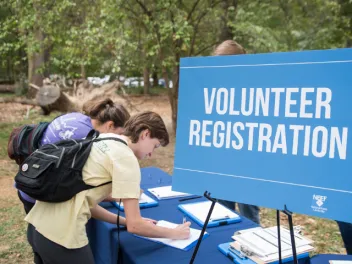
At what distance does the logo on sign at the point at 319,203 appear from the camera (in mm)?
1144

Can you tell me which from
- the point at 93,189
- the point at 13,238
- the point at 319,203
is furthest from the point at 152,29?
the point at 319,203

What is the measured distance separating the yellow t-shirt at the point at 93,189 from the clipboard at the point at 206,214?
56 centimetres

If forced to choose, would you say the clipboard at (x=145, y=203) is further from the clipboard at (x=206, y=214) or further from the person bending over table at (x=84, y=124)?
the person bending over table at (x=84, y=124)

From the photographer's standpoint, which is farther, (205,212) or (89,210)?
(205,212)

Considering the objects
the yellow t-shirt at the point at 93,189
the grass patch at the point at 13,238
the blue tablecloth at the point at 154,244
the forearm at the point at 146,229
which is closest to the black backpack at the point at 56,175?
the yellow t-shirt at the point at 93,189

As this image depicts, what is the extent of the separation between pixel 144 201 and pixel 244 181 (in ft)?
3.32

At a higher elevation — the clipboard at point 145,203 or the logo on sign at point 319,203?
the logo on sign at point 319,203

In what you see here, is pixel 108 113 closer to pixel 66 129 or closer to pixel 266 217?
pixel 66 129

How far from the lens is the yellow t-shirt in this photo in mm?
1473

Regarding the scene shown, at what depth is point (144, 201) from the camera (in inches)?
85.3

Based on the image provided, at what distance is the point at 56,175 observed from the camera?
148 centimetres

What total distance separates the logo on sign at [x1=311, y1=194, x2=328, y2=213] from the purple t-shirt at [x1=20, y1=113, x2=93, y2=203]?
52.2 inches

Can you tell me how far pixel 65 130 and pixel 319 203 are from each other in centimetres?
140

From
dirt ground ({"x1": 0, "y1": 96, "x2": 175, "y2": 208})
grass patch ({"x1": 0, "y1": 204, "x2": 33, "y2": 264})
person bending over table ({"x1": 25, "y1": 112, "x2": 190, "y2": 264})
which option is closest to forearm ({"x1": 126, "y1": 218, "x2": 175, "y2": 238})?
person bending over table ({"x1": 25, "y1": 112, "x2": 190, "y2": 264})
